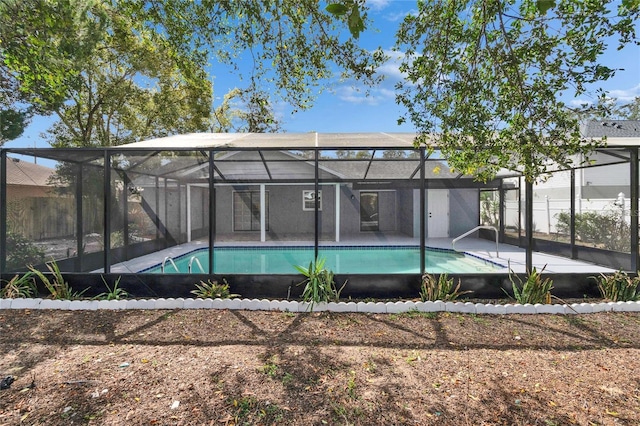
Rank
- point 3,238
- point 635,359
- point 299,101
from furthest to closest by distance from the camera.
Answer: point 3,238 → point 299,101 → point 635,359

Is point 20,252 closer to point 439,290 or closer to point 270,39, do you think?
point 270,39

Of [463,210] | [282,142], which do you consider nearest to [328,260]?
[282,142]

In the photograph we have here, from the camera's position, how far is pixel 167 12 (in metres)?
3.77

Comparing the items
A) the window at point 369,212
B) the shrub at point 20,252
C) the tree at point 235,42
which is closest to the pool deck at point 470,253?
the window at point 369,212

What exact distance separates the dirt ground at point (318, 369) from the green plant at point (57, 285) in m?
0.45

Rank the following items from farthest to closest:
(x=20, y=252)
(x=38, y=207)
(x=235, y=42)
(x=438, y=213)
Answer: (x=438, y=213) → (x=38, y=207) → (x=20, y=252) → (x=235, y=42)

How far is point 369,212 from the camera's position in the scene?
502 inches

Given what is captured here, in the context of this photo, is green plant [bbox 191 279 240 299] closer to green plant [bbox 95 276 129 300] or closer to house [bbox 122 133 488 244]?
green plant [bbox 95 276 129 300]

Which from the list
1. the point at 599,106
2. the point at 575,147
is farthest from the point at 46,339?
the point at 599,106

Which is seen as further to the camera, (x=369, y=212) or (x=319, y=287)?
(x=369, y=212)

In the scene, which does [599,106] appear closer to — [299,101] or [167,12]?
[299,101]

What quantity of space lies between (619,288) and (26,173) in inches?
378

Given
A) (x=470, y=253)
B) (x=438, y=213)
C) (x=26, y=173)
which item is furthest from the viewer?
(x=438, y=213)

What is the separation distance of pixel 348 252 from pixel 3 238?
297 inches
